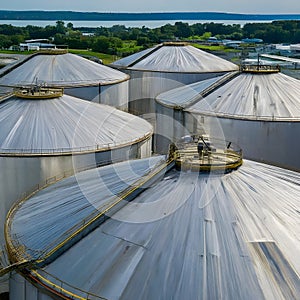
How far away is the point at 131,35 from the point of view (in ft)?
411

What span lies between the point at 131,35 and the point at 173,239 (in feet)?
394

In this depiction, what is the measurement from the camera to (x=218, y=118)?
724 inches

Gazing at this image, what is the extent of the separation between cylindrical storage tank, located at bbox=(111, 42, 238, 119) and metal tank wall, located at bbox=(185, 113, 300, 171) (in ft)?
31.0

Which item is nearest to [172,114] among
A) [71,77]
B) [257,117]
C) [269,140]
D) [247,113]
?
[247,113]

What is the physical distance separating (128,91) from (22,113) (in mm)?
11974

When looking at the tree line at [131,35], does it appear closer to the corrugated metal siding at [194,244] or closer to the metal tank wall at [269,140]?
the metal tank wall at [269,140]

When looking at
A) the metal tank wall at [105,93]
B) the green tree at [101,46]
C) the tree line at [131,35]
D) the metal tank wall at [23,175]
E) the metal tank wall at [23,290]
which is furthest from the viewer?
the tree line at [131,35]

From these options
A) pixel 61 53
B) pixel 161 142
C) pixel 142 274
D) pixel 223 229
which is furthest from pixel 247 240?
pixel 61 53

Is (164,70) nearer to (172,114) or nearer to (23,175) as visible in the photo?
(172,114)

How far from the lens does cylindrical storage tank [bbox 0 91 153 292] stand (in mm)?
15586

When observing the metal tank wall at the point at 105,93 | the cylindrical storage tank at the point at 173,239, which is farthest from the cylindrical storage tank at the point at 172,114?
the cylindrical storage tank at the point at 173,239

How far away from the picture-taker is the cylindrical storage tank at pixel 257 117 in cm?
1783

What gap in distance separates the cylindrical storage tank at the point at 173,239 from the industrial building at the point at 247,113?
617 cm

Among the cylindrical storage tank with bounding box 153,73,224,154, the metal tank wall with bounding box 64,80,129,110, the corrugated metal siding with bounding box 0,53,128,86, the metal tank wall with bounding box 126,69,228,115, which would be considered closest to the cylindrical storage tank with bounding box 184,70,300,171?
the cylindrical storage tank with bounding box 153,73,224,154
